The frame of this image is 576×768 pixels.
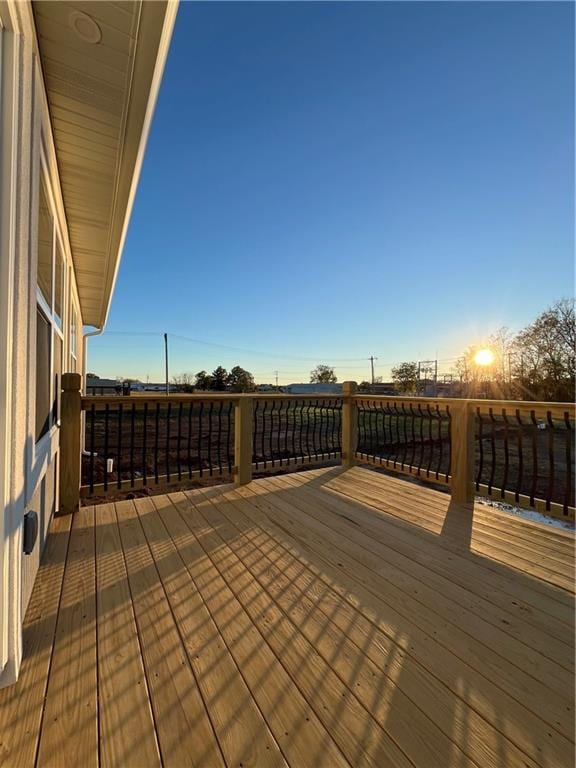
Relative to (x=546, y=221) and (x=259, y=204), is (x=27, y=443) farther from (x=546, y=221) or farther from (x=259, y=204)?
(x=546, y=221)

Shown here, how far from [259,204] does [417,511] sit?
7.70m

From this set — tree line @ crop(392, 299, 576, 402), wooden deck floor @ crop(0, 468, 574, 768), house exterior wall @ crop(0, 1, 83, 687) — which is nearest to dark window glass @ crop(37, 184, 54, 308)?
house exterior wall @ crop(0, 1, 83, 687)

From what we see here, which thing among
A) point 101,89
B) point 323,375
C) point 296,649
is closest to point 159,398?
point 101,89

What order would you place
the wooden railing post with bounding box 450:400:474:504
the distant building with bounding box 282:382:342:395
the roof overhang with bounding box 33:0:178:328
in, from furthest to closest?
the distant building with bounding box 282:382:342:395
the wooden railing post with bounding box 450:400:474:504
the roof overhang with bounding box 33:0:178:328

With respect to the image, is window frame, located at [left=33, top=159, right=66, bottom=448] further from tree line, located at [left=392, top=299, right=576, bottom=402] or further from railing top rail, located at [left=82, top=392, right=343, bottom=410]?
tree line, located at [left=392, top=299, right=576, bottom=402]

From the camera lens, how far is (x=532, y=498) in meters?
2.46

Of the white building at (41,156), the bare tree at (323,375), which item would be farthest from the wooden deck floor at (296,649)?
the bare tree at (323,375)

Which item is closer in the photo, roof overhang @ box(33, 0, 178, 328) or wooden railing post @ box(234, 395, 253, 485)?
roof overhang @ box(33, 0, 178, 328)

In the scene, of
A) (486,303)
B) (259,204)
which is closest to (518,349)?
(486,303)

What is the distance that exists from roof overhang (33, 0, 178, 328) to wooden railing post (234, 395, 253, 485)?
1.96m

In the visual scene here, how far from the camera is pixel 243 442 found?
11.5 ft

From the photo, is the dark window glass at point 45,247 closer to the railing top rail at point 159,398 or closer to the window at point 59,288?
the window at point 59,288

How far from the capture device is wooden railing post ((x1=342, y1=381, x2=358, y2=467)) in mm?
4089

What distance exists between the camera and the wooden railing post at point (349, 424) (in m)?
4.09
